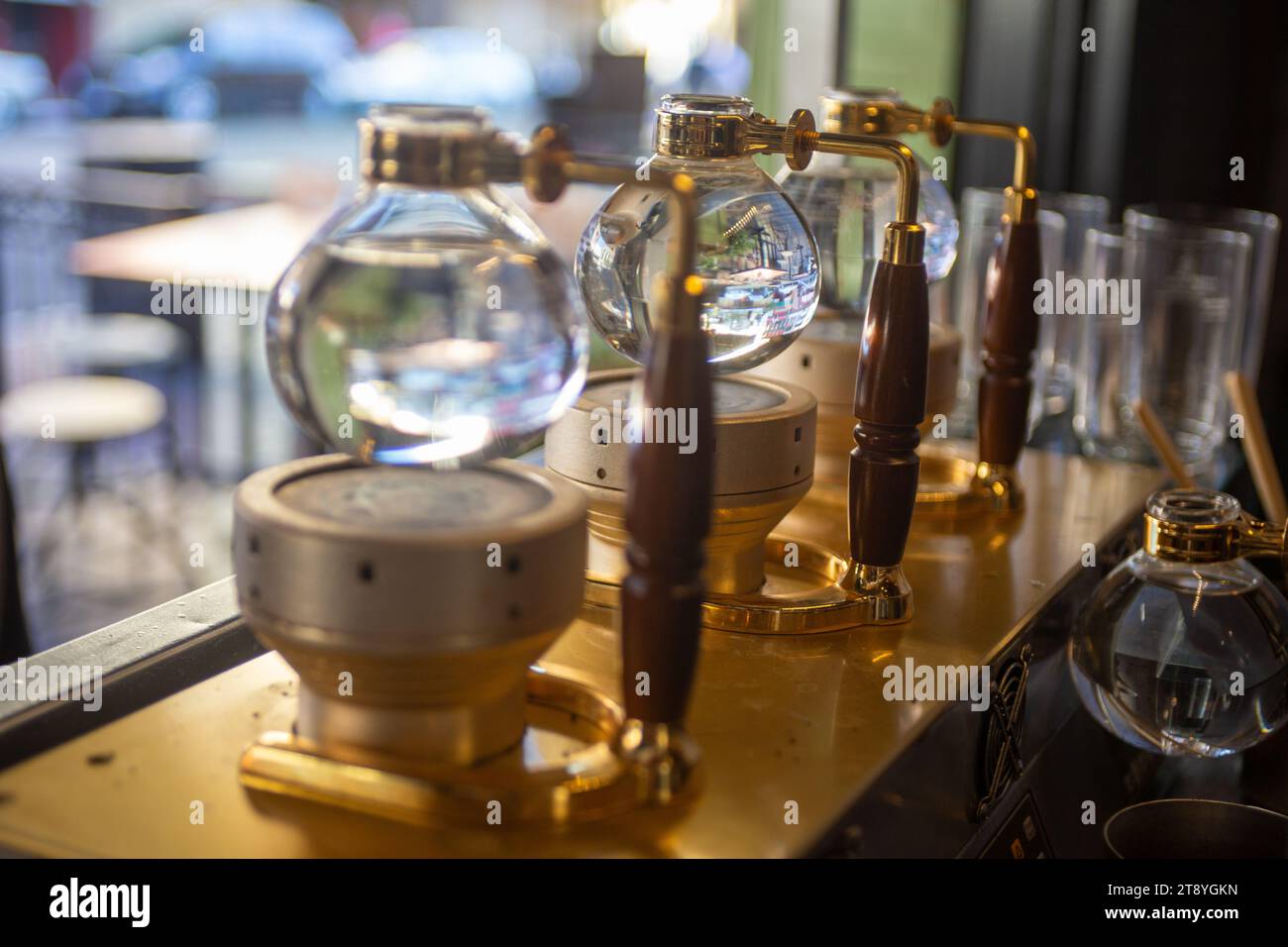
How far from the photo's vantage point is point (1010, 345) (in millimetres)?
1020

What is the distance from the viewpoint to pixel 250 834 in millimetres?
561

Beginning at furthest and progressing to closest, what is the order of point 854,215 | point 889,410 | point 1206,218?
point 1206,218
point 854,215
point 889,410

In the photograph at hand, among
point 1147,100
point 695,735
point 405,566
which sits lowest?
point 695,735

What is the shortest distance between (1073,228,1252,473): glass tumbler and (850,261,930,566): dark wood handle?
577 millimetres

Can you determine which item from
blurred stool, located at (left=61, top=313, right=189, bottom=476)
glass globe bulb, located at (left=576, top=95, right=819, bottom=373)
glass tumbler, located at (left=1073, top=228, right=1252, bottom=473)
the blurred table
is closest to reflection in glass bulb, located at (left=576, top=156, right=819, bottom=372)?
glass globe bulb, located at (left=576, top=95, right=819, bottom=373)

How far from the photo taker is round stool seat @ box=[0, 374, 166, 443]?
2.36 metres

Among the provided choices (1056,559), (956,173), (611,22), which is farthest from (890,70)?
(611,22)

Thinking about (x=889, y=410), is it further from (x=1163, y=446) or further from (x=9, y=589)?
(x=9, y=589)

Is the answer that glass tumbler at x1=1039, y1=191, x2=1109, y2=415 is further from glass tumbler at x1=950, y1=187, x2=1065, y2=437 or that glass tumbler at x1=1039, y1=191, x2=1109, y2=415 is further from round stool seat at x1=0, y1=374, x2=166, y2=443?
round stool seat at x1=0, y1=374, x2=166, y2=443

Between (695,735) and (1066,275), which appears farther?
(1066,275)

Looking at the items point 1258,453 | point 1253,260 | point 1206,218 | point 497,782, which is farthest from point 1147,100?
point 497,782

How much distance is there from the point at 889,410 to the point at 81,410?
6.44 ft

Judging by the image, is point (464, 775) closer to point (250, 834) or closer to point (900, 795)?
point (250, 834)

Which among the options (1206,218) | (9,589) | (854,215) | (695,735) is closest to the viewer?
(695,735)
